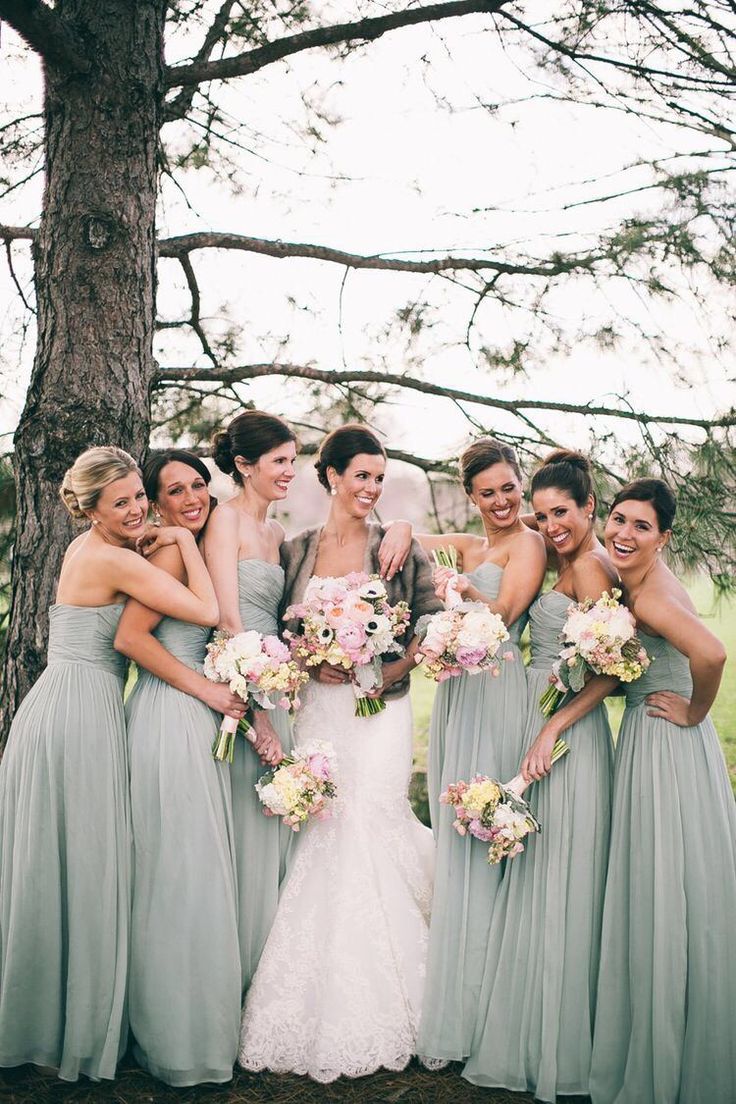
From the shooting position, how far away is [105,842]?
14.3ft

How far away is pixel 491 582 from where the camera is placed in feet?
15.7

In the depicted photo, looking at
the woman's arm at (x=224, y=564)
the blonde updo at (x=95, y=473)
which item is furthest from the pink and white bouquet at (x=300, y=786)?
the blonde updo at (x=95, y=473)

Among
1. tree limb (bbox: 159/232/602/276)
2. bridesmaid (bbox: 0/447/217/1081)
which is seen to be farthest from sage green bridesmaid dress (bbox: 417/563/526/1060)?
tree limb (bbox: 159/232/602/276)

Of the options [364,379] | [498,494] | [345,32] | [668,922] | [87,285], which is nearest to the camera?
[668,922]

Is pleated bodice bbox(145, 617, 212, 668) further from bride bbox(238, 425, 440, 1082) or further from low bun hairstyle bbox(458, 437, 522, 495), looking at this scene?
low bun hairstyle bbox(458, 437, 522, 495)

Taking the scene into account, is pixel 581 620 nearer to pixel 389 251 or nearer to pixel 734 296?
pixel 734 296

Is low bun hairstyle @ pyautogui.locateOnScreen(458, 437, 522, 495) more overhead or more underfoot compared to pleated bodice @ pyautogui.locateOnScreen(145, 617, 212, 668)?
more overhead

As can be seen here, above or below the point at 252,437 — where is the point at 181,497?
below

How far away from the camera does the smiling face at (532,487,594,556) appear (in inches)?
177

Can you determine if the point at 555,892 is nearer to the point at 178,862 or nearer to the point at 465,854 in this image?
the point at 465,854

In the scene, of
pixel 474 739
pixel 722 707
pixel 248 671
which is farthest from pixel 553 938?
pixel 722 707

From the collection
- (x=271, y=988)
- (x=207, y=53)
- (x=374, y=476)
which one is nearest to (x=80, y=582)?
(x=374, y=476)

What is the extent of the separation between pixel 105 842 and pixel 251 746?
30.8 inches

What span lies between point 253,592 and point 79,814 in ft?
4.01
